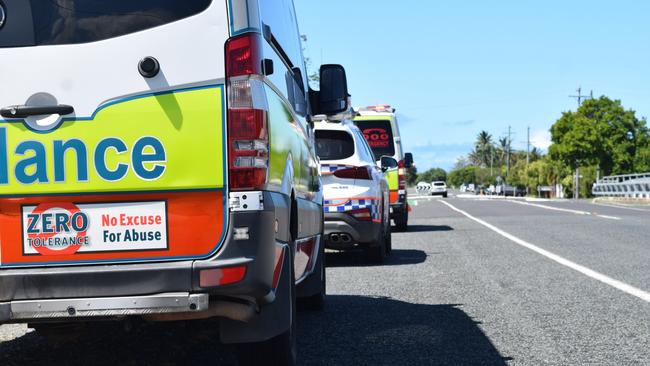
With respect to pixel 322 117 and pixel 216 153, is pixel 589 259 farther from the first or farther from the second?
pixel 216 153

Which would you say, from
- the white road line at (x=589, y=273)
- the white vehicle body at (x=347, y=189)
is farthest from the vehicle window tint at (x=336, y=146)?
the white road line at (x=589, y=273)

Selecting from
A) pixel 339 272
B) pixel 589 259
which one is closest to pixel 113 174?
pixel 339 272

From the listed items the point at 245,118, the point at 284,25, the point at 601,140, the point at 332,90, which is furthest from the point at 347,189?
the point at 601,140

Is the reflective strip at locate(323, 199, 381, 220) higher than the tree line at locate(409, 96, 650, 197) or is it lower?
lower

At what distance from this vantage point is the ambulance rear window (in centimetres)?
372

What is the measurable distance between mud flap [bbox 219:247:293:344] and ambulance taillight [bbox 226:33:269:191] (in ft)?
1.90

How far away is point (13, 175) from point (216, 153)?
0.83 metres

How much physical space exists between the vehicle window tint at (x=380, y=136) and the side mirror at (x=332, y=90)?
11894 mm

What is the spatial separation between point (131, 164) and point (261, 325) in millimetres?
885

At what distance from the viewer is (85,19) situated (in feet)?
12.2

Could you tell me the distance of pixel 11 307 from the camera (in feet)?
11.7

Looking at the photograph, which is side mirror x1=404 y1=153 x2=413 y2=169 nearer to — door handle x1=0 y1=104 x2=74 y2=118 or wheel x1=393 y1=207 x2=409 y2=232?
wheel x1=393 y1=207 x2=409 y2=232

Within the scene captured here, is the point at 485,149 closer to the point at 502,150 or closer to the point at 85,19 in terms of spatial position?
the point at 502,150

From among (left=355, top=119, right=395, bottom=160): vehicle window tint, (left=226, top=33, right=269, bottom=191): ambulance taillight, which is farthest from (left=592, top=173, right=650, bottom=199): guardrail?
(left=226, top=33, right=269, bottom=191): ambulance taillight
